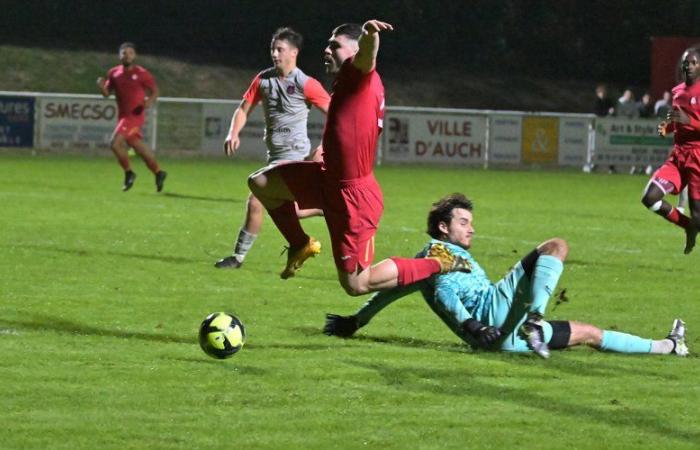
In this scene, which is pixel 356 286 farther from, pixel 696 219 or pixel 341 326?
pixel 696 219

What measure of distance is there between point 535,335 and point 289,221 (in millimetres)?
2487

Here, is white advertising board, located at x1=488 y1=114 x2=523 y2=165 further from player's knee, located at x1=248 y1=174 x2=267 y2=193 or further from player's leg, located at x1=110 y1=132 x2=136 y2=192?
player's knee, located at x1=248 y1=174 x2=267 y2=193

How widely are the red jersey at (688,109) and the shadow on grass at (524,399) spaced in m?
6.76

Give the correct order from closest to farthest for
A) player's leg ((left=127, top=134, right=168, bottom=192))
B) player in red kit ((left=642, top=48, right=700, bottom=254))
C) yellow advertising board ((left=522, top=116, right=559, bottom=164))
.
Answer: player in red kit ((left=642, top=48, right=700, bottom=254))
player's leg ((left=127, top=134, right=168, bottom=192))
yellow advertising board ((left=522, top=116, right=559, bottom=164))

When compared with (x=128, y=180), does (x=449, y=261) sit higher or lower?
higher

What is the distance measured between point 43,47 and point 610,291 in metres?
38.4

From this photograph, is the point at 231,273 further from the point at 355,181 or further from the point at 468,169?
the point at 468,169

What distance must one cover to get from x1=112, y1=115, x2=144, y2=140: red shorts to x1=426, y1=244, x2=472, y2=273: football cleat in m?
14.7

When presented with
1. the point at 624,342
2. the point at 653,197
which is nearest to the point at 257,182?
the point at 624,342

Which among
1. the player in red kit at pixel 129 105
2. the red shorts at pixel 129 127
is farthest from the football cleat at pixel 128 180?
the red shorts at pixel 129 127

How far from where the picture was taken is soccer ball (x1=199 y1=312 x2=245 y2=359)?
8.14m

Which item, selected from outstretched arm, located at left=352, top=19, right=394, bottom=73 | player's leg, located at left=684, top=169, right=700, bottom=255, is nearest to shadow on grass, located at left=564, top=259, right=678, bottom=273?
player's leg, located at left=684, top=169, right=700, bottom=255

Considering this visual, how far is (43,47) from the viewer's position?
48.1 m

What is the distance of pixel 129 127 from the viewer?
22953 mm
